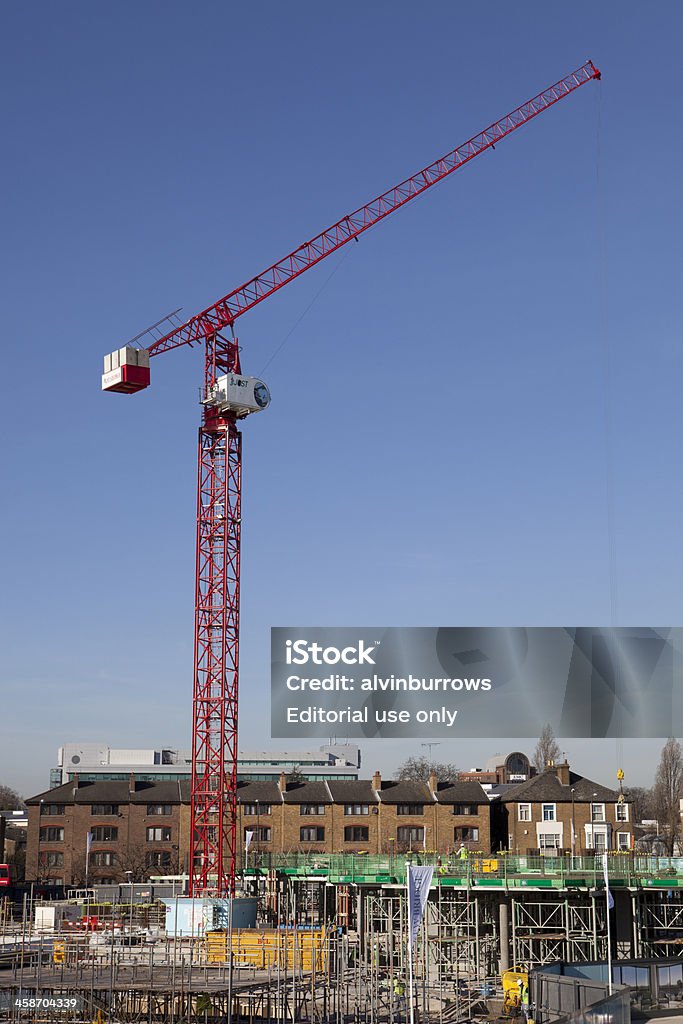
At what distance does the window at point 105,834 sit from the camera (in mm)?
95500

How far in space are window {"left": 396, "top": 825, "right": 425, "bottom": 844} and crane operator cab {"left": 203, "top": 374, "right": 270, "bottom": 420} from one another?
38905mm

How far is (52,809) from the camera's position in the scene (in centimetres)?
9725

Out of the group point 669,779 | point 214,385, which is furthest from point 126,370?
point 669,779

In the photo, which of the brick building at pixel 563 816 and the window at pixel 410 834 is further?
the window at pixel 410 834

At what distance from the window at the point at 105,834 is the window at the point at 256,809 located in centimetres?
1031

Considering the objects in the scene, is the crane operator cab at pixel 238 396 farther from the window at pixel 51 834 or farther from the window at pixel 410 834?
the window at pixel 51 834

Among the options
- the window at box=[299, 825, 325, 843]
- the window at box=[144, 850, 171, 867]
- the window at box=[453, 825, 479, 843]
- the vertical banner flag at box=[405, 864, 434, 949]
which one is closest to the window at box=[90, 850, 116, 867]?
the window at box=[144, 850, 171, 867]

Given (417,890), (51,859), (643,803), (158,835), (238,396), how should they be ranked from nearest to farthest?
1. (417,890)
2. (238,396)
3. (158,835)
4. (51,859)
5. (643,803)

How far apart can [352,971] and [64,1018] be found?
16.2 m

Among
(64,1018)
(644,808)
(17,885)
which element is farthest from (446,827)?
(644,808)

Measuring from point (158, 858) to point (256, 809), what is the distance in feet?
28.2

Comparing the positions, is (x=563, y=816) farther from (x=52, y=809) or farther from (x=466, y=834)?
(x=52, y=809)

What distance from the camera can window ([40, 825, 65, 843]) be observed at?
9656cm

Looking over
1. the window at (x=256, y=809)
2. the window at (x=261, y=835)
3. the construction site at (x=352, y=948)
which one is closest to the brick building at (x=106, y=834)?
the window at (x=256, y=809)
